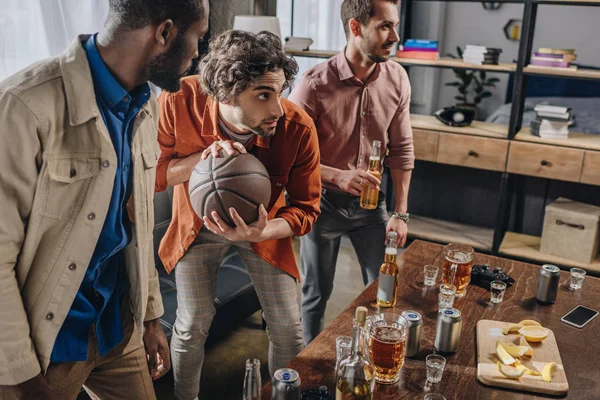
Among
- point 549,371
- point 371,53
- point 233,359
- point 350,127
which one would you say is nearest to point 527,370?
point 549,371

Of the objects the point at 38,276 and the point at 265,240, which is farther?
the point at 265,240

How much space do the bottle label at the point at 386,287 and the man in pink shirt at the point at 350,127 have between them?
68 centimetres

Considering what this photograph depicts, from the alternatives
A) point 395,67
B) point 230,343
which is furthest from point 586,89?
point 230,343

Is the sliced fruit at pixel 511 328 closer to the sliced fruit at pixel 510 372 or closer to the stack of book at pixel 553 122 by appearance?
the sliced fruit at pixel 510 372

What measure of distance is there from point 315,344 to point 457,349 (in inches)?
15.4

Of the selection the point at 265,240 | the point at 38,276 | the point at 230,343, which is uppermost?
the point at 38,276

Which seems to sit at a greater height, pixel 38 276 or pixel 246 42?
pixel 246 42

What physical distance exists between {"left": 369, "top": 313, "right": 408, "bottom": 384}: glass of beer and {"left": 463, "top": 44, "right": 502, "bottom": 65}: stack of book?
2.77 metres

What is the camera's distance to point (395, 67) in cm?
274

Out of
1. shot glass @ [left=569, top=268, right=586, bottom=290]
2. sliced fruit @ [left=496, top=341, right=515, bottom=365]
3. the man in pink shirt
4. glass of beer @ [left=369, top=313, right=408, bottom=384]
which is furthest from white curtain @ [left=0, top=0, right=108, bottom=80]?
shot glass @ [left=569, top=268, right=586, bottom=290]

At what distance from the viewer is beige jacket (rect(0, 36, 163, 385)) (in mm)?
1197

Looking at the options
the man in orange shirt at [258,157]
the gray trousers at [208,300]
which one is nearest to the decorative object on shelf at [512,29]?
the man in orange shirt at [258,157]

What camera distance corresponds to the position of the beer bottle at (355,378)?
1313mm

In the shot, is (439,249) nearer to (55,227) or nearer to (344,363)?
(344,363)
